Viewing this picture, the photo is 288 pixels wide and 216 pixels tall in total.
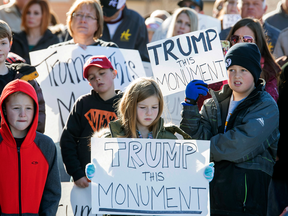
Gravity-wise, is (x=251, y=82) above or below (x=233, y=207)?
above

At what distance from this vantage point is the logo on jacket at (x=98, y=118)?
370 cm

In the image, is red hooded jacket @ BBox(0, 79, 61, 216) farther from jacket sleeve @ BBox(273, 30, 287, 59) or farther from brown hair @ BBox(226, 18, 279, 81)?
jacket sleeve @ BBox(273, 30, 287, 59)

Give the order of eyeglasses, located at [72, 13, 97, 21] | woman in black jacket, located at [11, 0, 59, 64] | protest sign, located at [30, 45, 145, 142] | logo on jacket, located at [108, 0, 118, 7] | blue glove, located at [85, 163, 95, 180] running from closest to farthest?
blue glove, located at [85, 163, 95, 180] < protest sign, located at [30, 45, 145, 142] < eyeglasses, located at [72, 13, 97, 21] < logo on jacket, located at [108, 0, 118, 7] < woman in black jacket, located at [11, 0, 59, 64]

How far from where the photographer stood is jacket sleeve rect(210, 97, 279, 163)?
3.12m

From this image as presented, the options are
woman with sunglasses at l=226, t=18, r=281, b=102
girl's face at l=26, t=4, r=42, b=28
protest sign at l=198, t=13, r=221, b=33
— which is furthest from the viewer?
protest sign at l=198, t=13, r=221, b=33

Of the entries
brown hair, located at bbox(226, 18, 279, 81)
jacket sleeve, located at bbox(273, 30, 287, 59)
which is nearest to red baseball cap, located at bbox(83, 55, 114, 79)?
brown hair, located at bbox(226, 18, 279, 81)

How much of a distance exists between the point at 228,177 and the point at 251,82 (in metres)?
0.81

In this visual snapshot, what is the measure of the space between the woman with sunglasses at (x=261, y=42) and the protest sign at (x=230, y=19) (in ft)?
5.60

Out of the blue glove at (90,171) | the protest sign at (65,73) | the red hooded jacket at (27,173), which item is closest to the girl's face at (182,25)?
the protest sign at (65,73)

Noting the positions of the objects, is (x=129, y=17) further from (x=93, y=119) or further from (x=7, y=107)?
(x=7, y=107)

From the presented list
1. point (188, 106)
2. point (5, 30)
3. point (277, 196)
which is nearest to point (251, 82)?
point (188, 106)

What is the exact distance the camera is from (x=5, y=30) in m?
3.62

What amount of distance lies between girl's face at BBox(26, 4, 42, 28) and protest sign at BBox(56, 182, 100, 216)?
3073 mm

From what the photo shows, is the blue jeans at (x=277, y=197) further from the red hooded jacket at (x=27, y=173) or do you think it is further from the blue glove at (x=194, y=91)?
the red hooded jacket at (x=27, y=173)
